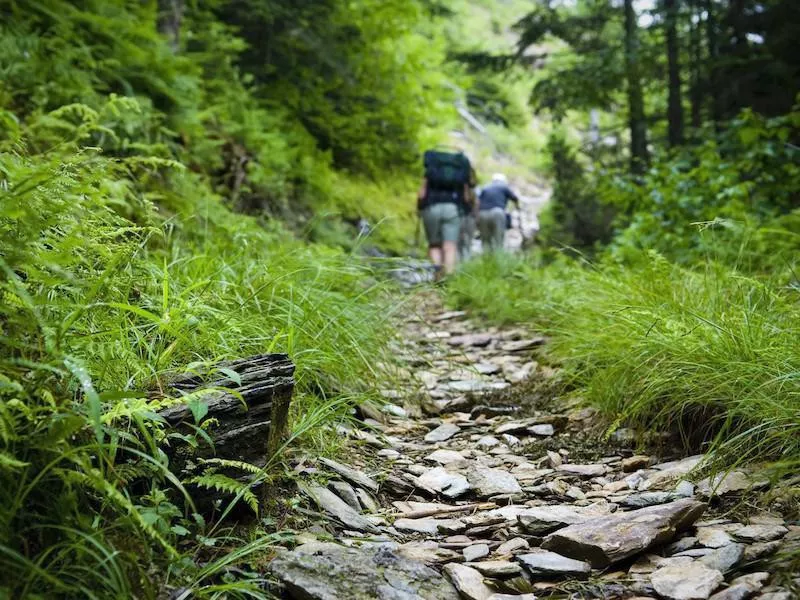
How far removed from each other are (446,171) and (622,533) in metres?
7.98

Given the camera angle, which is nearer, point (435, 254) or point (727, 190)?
point (727, 190)

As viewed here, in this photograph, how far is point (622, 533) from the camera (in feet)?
6.52

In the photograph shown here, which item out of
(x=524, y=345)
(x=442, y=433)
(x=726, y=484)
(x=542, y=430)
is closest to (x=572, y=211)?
(x=524, y=345)

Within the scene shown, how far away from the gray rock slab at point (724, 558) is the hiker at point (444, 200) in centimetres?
769

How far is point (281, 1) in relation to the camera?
10.1 m

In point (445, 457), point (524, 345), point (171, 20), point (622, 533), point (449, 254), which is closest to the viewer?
point (622, 533)

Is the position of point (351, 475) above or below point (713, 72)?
below

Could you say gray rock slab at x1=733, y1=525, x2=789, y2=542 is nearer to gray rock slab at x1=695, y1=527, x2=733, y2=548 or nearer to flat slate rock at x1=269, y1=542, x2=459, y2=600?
gray rock slab at x1=695, y1=527, x2=733, y2=548

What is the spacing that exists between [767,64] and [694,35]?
4232 mm

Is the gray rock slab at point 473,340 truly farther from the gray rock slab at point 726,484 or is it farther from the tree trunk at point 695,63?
the tree trunk at point 695,63

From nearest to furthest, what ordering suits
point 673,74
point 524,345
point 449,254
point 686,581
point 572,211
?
point 686,581 → point 524,345 → point 449,254 → point 673,74 → point 572,211

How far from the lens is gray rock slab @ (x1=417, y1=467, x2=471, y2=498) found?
262 centimetres

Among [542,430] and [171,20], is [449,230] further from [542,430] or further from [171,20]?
[542,430]

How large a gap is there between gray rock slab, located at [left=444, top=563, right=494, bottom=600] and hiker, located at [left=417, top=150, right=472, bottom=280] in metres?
7.67
